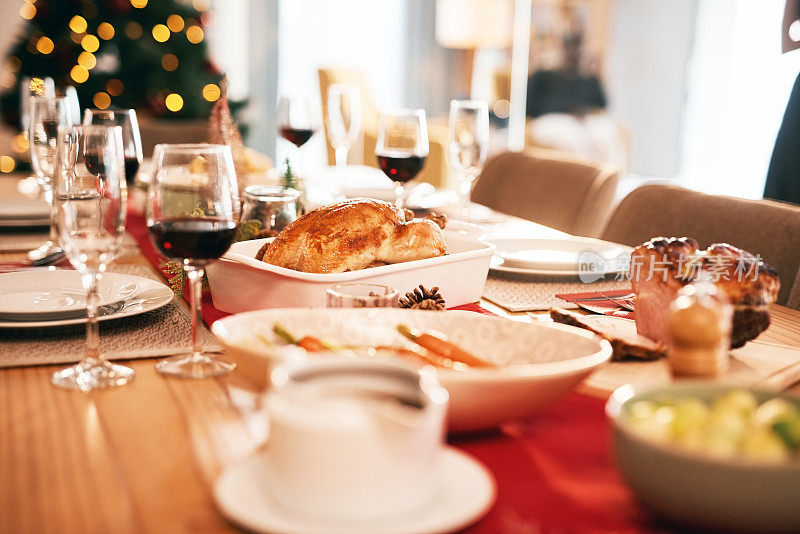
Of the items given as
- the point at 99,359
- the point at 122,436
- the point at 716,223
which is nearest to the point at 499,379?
the point at 122,436

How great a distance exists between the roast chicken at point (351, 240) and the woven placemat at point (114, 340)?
0.15 metres

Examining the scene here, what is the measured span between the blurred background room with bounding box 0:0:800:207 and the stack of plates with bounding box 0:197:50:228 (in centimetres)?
295

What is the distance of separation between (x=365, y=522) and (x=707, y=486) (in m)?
0.21

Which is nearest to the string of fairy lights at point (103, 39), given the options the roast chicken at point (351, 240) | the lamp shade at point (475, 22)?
the lamp shade at point (475, 22)

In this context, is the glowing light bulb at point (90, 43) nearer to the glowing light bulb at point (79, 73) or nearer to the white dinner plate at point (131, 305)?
the glowing light bulb at point (79, 73)

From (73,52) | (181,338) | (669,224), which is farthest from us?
(73,52)

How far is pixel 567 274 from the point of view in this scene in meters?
1.41

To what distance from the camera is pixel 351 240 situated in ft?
3.74

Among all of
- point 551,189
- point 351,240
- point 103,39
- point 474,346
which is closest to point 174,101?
point 103,39

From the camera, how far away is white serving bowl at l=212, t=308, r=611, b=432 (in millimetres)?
708

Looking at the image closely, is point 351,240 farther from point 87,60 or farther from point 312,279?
point 87,60

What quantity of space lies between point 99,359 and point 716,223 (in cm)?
124

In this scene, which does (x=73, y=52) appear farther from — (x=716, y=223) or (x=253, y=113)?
(x=716, y=223)

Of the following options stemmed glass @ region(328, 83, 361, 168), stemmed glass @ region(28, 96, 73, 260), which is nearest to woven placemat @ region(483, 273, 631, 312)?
stemmed glass @ region(28, 96, 73, 260)
